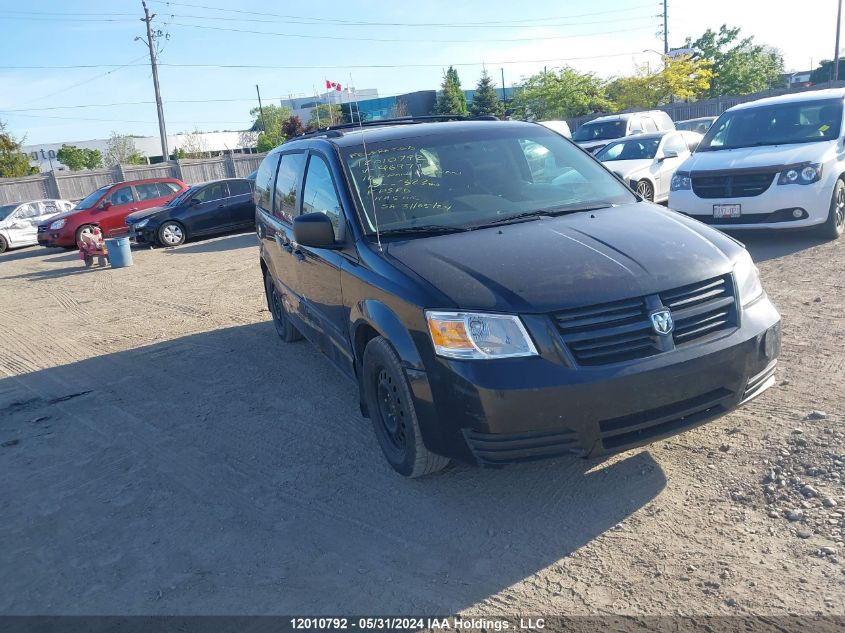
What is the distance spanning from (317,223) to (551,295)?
1625 millimetres

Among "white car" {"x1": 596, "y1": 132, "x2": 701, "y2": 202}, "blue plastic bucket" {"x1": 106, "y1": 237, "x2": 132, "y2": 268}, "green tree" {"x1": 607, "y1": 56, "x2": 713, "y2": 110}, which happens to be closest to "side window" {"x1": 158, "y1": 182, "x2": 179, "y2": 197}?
"blue plastic bucket" {"x1": 106, "y1": 237, "x2": 132, "y2": 268}

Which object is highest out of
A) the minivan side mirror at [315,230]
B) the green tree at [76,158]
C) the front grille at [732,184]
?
the green tree at [76,158]

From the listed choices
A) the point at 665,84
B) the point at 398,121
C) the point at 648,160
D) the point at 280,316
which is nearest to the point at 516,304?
the point at 398,121

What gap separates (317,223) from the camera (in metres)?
4.23

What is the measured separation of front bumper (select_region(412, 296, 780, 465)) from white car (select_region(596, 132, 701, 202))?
367 inches

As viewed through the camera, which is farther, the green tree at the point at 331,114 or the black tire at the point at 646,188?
the black tire at the point at 646,188

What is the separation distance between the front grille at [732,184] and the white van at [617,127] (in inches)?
327

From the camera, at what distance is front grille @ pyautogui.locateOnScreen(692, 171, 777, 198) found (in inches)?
342

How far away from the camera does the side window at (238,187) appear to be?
60.0 ft

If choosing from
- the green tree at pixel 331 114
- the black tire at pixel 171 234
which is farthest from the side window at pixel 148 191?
the green tree at pixel 331 114

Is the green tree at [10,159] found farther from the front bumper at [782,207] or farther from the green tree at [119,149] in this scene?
the front bumper at [782,207]

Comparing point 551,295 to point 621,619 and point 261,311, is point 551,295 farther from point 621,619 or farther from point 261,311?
point 261,311

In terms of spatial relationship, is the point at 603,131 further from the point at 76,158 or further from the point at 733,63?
the point at 76,158

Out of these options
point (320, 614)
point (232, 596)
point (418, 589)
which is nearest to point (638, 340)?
point (418, 589)
